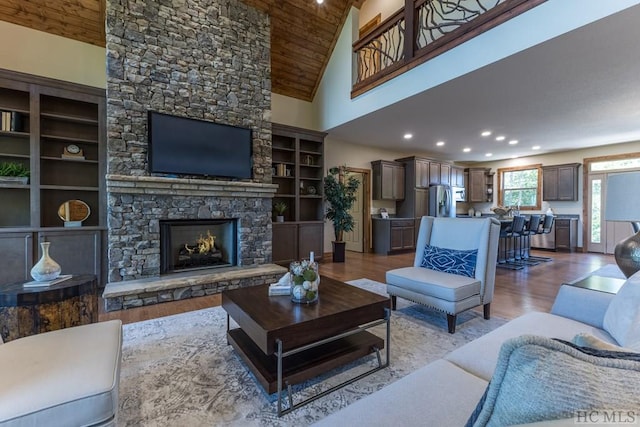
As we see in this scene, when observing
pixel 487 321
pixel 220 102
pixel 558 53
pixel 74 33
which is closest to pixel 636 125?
pixel 558 53

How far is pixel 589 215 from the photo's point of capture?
23.9 feet

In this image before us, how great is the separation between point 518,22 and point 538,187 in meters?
6.85

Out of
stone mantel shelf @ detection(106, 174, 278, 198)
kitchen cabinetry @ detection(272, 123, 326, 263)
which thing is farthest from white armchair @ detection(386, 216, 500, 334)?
kitchen cabinetry @ detection(272, 123, 326, 263)

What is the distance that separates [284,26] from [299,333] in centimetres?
538

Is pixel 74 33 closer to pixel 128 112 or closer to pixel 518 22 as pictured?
pixel 128 112

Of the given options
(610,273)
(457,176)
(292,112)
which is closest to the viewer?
(610,273)

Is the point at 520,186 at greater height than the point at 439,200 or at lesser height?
greater

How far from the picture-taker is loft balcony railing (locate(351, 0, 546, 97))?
3150 mm

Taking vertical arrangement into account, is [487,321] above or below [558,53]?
below

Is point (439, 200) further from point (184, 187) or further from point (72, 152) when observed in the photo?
point (72, 152)

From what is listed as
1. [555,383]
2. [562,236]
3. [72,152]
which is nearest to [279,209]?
[72,152]

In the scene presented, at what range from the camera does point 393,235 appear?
22.7ft

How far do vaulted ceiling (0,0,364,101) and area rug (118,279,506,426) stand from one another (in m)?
4.24

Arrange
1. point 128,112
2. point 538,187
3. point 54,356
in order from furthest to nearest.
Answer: point 538,187
point 128,112
point 54,356
